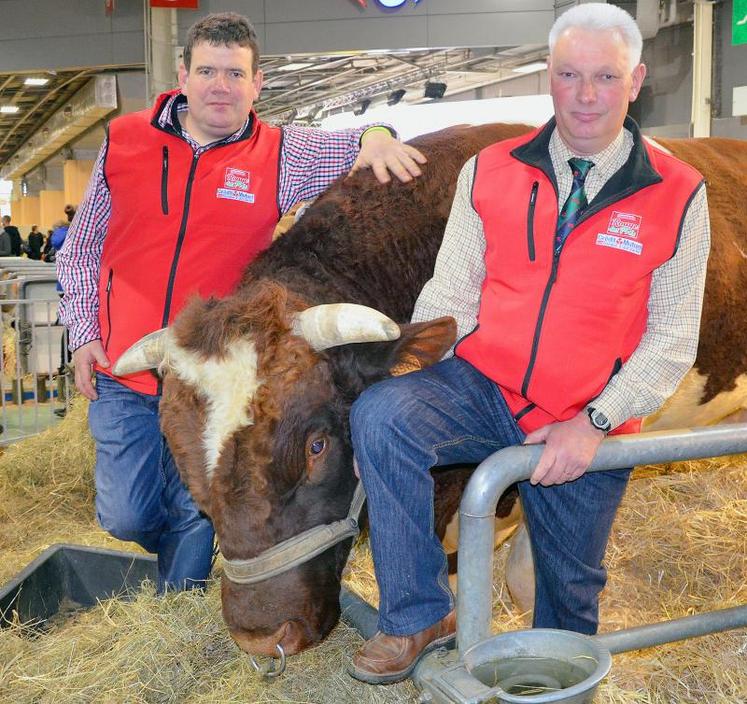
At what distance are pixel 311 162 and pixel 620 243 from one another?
5.45ft

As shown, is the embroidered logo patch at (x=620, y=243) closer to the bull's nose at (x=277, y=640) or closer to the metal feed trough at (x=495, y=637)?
the metal feed trough at (x=495, y=637)

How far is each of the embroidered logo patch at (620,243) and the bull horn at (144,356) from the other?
1.53m

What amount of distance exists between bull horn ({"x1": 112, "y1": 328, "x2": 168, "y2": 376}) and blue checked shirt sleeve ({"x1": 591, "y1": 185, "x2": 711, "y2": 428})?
5.18 ft

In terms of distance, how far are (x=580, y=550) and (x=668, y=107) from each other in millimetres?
11812

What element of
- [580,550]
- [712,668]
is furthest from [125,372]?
[712,668]

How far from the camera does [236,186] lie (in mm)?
3713

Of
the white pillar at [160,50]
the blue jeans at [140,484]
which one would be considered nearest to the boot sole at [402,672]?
the blue jeans at [140,484]

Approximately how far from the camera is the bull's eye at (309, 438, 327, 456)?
2939mm

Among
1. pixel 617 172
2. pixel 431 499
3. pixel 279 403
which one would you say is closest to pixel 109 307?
pixel 279 403

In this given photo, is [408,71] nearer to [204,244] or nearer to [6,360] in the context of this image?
[6,360]

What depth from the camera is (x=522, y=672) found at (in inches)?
79.4

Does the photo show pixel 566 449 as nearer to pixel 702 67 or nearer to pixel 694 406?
pixel 694 406

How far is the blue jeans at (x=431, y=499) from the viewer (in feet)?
7.92

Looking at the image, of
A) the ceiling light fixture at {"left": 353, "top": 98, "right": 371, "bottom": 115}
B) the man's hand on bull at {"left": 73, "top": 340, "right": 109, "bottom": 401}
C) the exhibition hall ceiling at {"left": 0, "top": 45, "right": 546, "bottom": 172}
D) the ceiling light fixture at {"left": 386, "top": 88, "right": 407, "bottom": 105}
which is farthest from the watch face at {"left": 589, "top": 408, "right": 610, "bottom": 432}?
the ceiling light fixture at {"left": 353, "top": 98, "right": 371, "bottom": 115}
